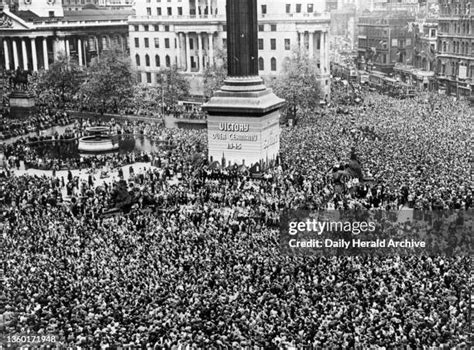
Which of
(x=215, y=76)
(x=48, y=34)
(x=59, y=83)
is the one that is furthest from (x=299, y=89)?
(x=48, y=34)

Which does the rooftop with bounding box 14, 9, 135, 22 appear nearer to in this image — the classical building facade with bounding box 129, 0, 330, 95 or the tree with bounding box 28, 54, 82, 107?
the classical building facade with bounding box 129, 0, 330, 95

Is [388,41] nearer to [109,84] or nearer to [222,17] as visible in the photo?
[222,17]

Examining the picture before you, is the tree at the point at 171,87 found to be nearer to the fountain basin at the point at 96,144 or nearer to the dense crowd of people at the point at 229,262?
the fountain basin at the point at 96,144

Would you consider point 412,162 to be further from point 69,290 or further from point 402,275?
point 69,290

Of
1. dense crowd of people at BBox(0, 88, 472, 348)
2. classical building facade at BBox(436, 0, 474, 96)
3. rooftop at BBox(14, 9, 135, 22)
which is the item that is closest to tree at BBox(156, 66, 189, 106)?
dense crowd of people at BBox(0, 88, 472, 348)

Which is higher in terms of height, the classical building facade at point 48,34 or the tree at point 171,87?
the classical building facade at point 48,34

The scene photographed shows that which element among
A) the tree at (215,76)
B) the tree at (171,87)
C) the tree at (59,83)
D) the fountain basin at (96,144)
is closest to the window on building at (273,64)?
the tree at (215,76)
